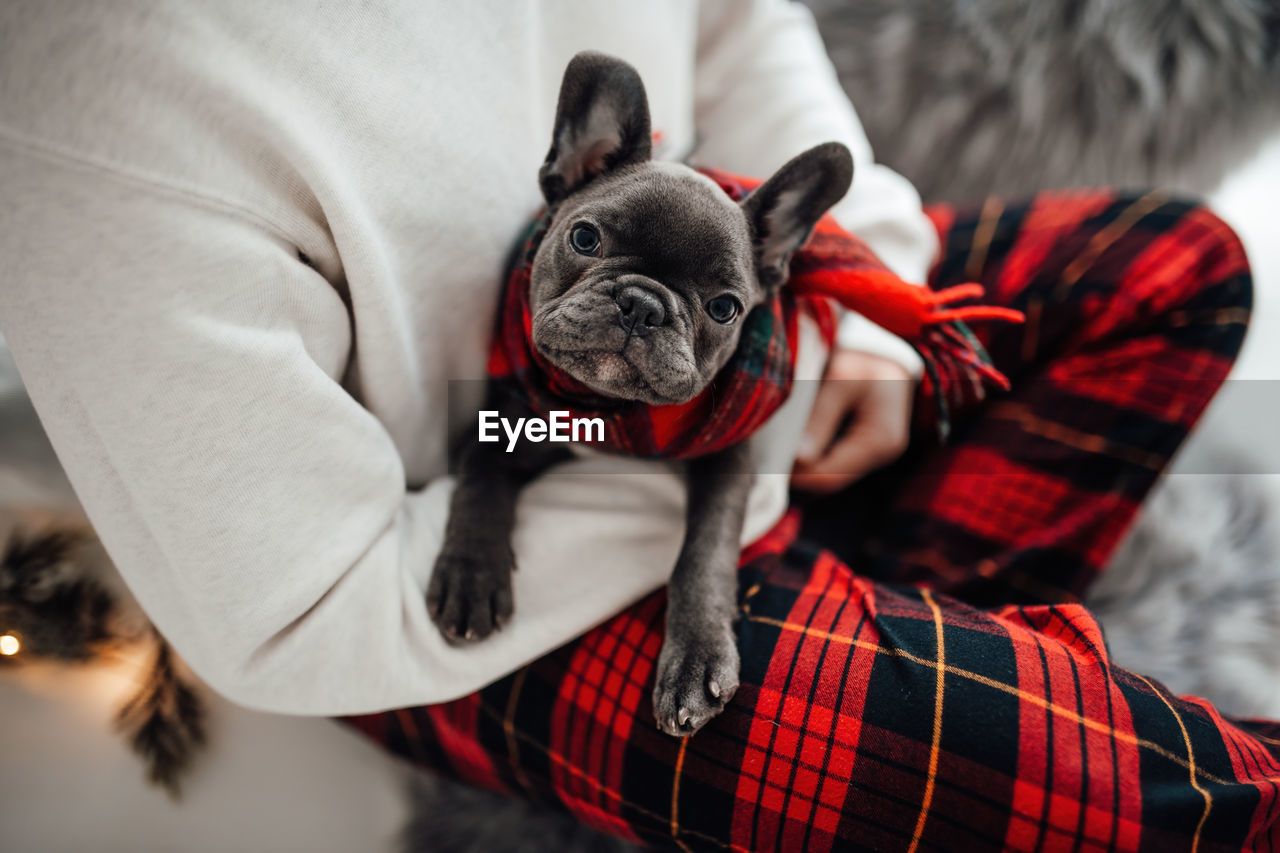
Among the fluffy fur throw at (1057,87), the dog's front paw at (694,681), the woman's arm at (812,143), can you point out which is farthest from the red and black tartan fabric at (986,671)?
the fluffy fur throw at (1057,87)

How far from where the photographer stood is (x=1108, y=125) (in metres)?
1.20

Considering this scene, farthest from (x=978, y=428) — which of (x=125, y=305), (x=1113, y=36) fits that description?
(x=125, y=305)

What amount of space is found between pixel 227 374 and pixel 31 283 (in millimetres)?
131

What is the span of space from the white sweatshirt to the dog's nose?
7.6 inches

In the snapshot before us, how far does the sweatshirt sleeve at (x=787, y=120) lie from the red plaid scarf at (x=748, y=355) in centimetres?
15

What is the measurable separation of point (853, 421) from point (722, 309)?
0.39 metres

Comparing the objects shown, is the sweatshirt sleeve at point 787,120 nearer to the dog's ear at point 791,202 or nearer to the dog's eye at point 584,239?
the dog's ear at point 791,202

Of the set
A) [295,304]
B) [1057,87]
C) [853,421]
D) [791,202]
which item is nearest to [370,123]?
[295,304]

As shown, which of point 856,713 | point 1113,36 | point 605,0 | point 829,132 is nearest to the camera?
point 856,713

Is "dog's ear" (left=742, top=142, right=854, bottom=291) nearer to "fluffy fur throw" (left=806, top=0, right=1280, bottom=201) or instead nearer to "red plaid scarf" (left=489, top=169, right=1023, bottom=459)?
"red plaid scarf" (left=489, top=169, right=1023, bottom=459)

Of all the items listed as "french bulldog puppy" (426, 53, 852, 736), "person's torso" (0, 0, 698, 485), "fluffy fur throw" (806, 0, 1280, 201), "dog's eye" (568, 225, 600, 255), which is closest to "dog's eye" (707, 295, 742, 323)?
"french bulldog puppy" (426, 53, 852, 736)

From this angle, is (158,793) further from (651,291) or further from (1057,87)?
(1057,87)

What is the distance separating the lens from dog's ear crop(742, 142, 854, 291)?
2.13 ft

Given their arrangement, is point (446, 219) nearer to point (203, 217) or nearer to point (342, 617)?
point (203, 217)
